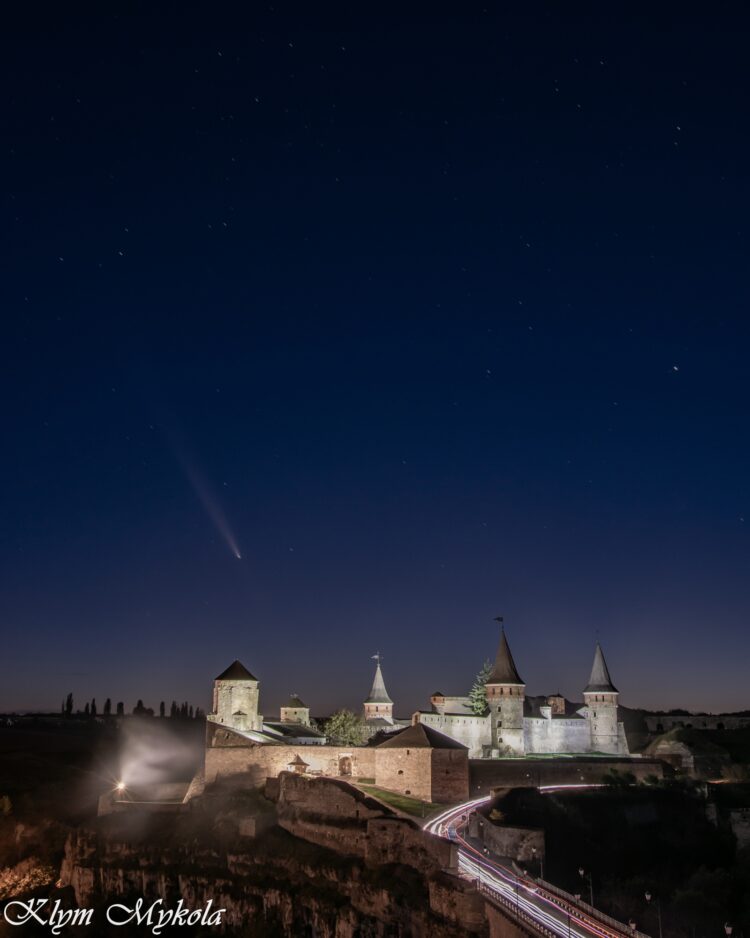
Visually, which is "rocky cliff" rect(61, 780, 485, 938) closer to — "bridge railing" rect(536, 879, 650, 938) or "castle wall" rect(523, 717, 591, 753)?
"bridge railing" rect(536, 879, 650, 938)

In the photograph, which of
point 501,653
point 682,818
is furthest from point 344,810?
point 501,653

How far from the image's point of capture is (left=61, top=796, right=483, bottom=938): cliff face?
1400 inches

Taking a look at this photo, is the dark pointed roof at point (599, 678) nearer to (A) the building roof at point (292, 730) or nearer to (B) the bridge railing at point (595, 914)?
(A) the building roof at point (292, 730)

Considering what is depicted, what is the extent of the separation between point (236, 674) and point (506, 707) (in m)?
23.2

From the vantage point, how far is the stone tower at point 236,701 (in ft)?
223

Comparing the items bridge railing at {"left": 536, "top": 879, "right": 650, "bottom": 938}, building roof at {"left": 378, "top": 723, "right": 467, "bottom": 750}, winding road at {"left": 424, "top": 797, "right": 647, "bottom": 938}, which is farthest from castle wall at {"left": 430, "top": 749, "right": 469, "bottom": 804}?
bridge railing at {"left": 536, "top": 879, "right": 650, "bottom": 938}

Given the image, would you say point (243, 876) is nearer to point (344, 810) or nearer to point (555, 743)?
point (344, 810)

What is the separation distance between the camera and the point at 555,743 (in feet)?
246

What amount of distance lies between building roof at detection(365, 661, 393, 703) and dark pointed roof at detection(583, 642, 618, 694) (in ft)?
67.4

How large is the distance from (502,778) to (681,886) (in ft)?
49.8

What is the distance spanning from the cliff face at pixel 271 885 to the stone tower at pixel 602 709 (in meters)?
37.5

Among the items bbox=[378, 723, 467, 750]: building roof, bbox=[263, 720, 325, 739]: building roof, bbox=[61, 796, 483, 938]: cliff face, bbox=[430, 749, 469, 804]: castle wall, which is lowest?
bbox=[61, 796, 483, 938]: cliff face

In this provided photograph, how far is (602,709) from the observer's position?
77188 mm

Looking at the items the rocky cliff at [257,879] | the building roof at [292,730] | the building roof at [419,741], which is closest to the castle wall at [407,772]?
the building roof at [419,741]
